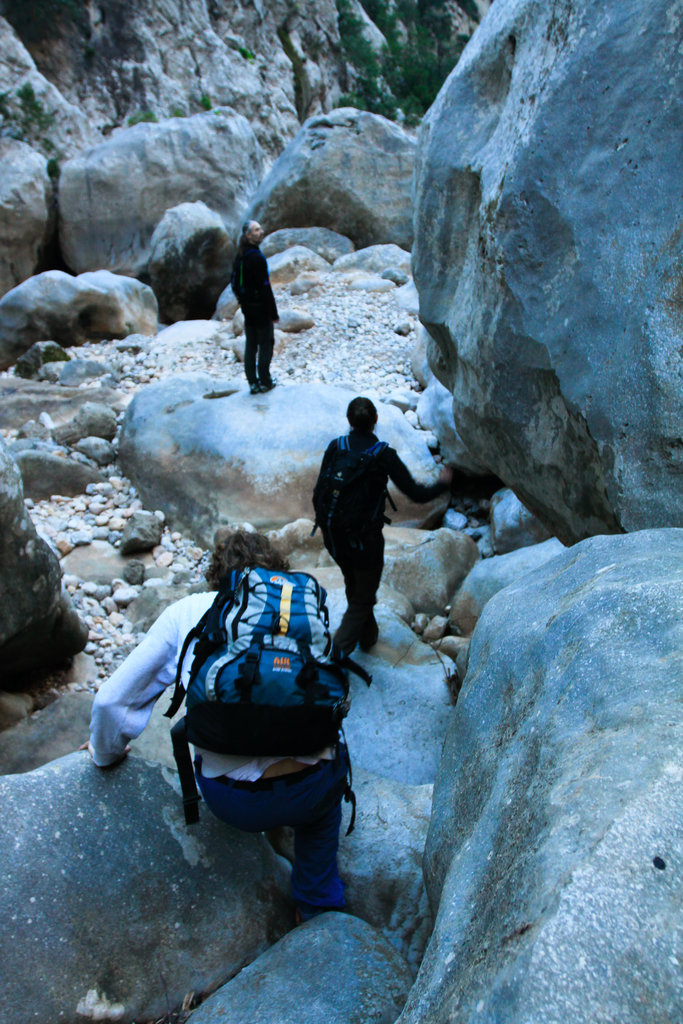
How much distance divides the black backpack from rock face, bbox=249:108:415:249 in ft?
36.0

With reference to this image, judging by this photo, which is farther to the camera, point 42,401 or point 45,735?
point 42,401

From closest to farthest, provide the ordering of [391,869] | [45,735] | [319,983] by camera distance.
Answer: [319,983]
[391,869]
[45,735]

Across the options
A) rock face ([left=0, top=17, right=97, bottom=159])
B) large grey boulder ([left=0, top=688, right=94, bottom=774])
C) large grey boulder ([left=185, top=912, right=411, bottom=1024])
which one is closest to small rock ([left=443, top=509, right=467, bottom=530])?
large grey boulder ([left=0, top=688, right=94, bottom=774])

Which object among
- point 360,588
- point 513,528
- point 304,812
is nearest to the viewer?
point 304,812

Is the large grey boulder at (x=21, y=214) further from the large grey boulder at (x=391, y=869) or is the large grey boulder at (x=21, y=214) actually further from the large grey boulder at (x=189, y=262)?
the large grey boulder at (x=391, y=869)

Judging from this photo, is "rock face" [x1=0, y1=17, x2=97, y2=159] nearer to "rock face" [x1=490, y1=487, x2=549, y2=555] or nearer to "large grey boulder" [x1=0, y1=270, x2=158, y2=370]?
"large grey boulder" [x1=0, y1=270, x2=158, y2=370]

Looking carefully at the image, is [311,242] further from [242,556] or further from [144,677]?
[144,677]

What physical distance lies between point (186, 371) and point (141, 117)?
13392mm

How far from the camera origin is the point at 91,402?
800 centimetres

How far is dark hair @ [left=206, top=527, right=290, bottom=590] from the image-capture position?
7.77 feet

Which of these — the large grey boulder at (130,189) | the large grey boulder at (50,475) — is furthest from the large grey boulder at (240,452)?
the large grey boulder at (130,189)

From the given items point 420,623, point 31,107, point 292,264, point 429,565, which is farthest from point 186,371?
point 31,107

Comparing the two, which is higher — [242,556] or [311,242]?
[242,556]

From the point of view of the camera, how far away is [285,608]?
83.5 inches
